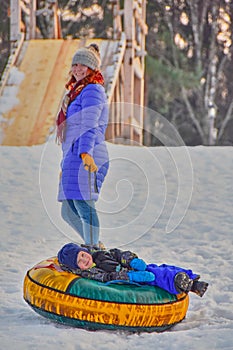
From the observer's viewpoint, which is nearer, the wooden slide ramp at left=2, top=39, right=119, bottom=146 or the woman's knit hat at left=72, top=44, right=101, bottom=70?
the woman's knit hat at left=72, top=44, right=101, bottom=70

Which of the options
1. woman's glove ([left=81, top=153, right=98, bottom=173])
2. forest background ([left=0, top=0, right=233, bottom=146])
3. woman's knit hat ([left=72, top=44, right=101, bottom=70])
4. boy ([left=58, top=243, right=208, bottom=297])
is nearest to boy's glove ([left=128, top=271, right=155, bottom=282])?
boy ([left=58, top=243, right=208, bottom=297])

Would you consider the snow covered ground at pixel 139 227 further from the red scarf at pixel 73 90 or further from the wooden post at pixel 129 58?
the wooden post at pixel 129 58

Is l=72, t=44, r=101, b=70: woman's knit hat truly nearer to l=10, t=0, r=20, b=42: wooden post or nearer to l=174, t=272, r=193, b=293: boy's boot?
l=174, t=272, r=193, b=293: boy's boot

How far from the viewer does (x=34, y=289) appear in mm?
3715

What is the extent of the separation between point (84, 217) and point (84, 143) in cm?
53

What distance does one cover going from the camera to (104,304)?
136 inches

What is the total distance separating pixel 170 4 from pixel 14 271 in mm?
20695

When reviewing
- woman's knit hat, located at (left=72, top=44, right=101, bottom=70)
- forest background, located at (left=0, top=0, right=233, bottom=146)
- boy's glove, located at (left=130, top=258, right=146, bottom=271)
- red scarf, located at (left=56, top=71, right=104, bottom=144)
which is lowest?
forest background, located at (left=0, top=0, right=233, bottom=146)

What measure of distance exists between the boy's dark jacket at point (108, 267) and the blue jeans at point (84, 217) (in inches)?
19.6

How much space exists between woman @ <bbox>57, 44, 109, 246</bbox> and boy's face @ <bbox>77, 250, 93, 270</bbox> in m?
0.67

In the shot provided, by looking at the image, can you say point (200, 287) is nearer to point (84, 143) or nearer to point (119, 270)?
point (119, 270)

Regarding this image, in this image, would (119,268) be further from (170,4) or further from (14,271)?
(170,4)

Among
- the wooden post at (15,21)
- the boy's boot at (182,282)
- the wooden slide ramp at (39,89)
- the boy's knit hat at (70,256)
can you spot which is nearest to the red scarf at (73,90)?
the boy's knit hat at (70,256)

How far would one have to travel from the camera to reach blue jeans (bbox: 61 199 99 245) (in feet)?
14.5
